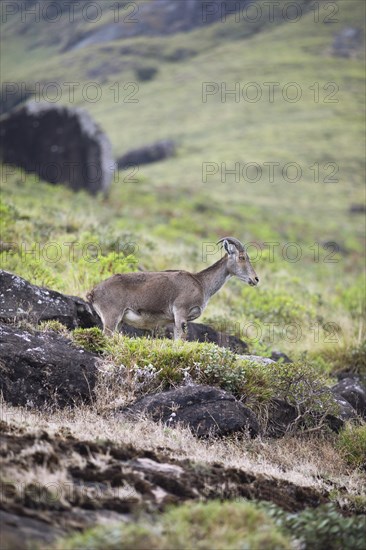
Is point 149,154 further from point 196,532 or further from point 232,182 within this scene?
point 196,532

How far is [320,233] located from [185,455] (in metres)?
Answer: 33.4

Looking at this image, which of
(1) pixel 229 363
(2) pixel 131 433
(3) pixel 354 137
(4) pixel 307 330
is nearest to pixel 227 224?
(4) pixel 307 330

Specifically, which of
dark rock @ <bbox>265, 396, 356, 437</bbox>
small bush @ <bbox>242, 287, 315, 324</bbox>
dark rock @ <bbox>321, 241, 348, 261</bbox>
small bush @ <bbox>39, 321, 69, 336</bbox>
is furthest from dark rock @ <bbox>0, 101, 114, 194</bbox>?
dark rock @ <bbox>265, 396, 356, 437</bbox>

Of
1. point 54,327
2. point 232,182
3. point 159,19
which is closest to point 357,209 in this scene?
point 232,182

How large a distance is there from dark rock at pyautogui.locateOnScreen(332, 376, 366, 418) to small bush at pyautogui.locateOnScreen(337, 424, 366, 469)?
6.20ft

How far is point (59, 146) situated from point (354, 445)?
908 inches

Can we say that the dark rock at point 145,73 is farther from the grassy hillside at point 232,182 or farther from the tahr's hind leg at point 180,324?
the tahr's hind leg at point 180,324

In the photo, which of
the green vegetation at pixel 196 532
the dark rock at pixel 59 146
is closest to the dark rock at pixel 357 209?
the dark rock at pixel 59 146

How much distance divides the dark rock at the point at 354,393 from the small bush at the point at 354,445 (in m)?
1.89

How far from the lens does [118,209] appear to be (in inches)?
1099

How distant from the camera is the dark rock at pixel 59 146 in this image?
29.3m

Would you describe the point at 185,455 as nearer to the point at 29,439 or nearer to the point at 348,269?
the point at 29,439

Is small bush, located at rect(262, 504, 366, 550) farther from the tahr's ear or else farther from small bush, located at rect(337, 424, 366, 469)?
the tahr's ear

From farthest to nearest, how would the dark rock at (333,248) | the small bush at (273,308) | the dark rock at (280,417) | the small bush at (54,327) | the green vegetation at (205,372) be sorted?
1. the dark rock at (333,248)
2. the small bush at (273,308)
3. the small bush at (54,327)
4. the dark rock at (280,417)
5. the green vegetation at (205,372)
